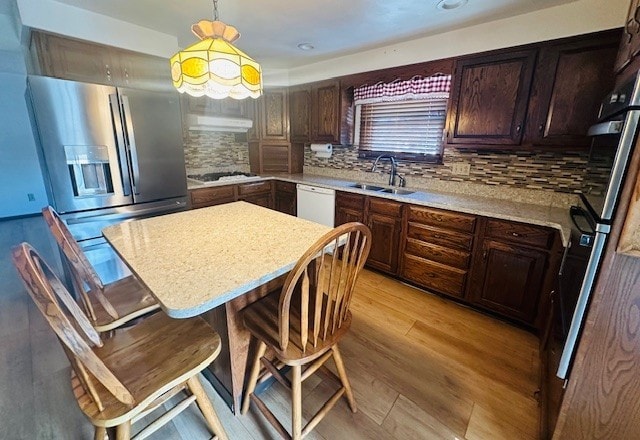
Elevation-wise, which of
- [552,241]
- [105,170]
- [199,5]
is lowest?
[552,241]

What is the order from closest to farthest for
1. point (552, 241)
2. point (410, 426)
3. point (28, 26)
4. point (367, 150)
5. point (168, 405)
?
point (410, 426) → point (168, 405) → point (552, 241) → point (28, 26) → point (367, 150)

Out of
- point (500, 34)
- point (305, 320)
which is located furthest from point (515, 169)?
point (305, 320)

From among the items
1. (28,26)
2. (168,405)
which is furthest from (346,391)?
(28,26)

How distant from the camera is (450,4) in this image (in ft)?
A: 6.26

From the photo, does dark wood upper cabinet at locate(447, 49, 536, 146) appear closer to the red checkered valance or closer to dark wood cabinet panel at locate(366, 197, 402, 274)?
the red checkered valance

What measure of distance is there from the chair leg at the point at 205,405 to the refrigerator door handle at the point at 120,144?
6.36ft

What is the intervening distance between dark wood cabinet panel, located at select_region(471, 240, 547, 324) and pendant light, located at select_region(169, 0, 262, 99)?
2.05m

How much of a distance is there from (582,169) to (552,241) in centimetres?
71

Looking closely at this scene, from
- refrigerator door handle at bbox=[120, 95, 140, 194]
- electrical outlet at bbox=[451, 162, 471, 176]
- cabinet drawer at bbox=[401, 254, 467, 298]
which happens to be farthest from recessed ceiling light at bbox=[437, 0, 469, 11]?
refrigerator door handle at bbox=[120, 95, 140, 194]

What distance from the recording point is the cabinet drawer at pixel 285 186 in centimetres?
354

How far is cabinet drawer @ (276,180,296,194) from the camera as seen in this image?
354cm

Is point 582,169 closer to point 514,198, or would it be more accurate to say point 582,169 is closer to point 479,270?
point 514,198

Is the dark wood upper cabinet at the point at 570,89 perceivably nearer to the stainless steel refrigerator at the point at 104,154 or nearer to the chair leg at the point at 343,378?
the chair leg at the point at 343,378

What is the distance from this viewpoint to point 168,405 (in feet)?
4.82
